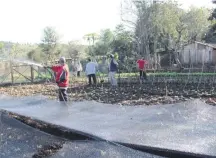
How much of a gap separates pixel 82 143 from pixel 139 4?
3512cm

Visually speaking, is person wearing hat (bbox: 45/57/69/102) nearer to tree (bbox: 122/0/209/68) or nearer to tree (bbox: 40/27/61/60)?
tree (bbox: 122/0/209/68)

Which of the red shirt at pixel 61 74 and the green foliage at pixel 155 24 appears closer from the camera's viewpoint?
the red shirt at pixel 61 74

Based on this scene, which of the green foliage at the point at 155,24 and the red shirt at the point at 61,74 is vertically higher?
the green foliage at the point at 155,24

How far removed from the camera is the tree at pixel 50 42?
160 feet

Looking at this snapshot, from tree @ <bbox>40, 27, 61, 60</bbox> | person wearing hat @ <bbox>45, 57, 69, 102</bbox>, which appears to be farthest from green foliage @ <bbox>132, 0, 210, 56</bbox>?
person wearing hat @ <bbox>45, 57, 69, 102</bbox>

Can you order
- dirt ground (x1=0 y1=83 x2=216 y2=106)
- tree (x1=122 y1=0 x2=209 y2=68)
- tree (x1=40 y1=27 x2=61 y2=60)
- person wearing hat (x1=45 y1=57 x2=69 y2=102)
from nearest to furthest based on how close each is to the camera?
person wearing hat (x1=45 y1=57 x2=69 y2=102) < dirt ground (x1=0 y1=83 x2=216 y2=106) < tree (x1=122 y1=0 x2=209 y2=68) < tree (x1=40 y1=27 x2=61 y2=60)

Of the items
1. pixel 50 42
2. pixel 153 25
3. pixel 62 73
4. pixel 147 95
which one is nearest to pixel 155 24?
pixel 153 25

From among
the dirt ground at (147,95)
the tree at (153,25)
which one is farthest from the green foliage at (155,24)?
the dirt ground at (147,95)

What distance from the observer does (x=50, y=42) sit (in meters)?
50.5

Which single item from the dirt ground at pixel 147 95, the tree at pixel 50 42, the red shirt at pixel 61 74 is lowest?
the dirt ground at pixel 147 95

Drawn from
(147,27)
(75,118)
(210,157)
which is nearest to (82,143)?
(75,118)

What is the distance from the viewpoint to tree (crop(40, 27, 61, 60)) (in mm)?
48844

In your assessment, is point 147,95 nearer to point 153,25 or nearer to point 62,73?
point 62,73

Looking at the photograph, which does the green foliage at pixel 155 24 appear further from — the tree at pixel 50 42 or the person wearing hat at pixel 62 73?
the person wearing hat at pixel 62 73
